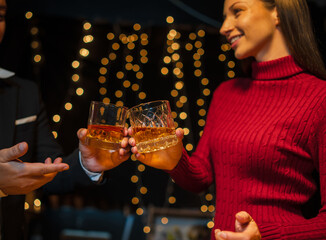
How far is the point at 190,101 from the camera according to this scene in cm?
280

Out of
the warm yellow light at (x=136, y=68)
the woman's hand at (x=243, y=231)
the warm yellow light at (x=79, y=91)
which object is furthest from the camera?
the warm yellow light at (x=136, y=68)

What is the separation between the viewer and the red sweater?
1.20 meters

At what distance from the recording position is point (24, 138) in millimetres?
1287

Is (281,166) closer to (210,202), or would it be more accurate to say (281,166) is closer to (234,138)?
(234,138)

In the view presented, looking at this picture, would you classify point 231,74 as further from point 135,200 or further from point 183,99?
point 135,200

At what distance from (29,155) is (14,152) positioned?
0.98ft

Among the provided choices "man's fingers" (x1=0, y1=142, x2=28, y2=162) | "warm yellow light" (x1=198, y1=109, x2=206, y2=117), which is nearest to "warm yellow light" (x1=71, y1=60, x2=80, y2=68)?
"warm yellow light" (x1=198, y1=109, x2=206, y2=117)

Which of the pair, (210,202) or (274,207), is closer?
(274,207)

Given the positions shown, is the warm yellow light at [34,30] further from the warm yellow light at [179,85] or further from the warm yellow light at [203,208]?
the warm yellow light at [203,208]

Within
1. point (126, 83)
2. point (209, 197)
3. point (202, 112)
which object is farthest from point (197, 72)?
point (209, 197)

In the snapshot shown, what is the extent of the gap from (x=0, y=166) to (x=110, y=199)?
1.82 m

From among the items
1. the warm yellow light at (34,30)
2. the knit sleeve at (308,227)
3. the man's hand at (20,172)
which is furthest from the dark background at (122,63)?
the knit sleeve at (308,227)

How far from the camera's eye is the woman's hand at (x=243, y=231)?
38.3 inches

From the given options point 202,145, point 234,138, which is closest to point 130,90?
point 202,145
